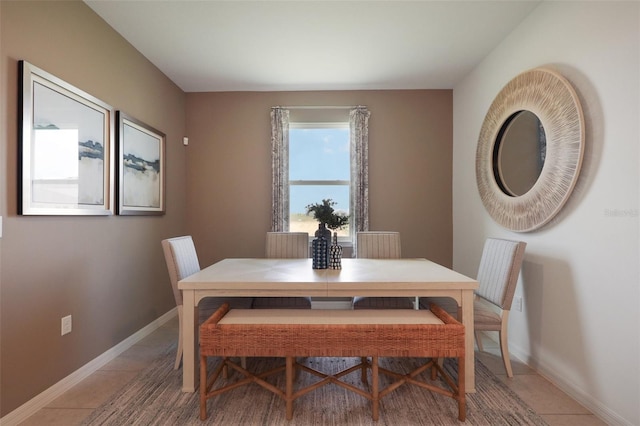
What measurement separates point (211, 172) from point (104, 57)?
1.68m

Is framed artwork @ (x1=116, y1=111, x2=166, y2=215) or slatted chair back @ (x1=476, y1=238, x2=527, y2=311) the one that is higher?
framed artwork @ (x1=116, y1=111, x2=166, y2=215)

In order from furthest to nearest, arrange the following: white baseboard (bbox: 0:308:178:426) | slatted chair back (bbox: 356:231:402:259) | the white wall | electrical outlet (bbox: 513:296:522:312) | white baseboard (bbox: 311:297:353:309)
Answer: white baseboard (bbox: 311:297:353:309)
slatted chair back (bbox: 356:231:402:259)
electrical outlet (bbox: 513:296:522:312)
white baseboard (bbox: 0:308:178:426)
the white wall

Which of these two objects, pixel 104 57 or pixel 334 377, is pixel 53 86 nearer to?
pixel 104 57

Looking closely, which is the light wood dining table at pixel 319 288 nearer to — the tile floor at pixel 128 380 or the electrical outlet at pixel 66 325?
the tile floor at pixel 128 380

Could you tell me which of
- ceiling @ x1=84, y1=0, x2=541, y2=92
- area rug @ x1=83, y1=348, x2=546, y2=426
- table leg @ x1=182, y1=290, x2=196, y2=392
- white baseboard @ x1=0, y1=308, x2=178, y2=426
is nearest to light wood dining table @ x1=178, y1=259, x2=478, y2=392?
table leg @ x1=182, y1=290, x2=196, y2=392

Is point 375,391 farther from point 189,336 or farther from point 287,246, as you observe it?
point 287,246

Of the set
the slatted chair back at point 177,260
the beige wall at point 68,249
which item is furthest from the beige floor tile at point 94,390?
the slatted chair back at point 177,260

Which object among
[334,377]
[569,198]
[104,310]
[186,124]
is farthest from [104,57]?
[569,198]

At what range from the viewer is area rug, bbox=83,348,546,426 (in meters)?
1.82

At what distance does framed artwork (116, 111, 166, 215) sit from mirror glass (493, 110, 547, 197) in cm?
325

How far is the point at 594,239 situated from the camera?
6.31 ft

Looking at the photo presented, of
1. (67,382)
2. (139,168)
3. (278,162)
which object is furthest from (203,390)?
(278,162)

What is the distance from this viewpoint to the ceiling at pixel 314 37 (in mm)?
2404

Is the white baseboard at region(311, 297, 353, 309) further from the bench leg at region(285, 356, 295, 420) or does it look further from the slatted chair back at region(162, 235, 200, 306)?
the bench leg at region(285, 356, 295, 420)
